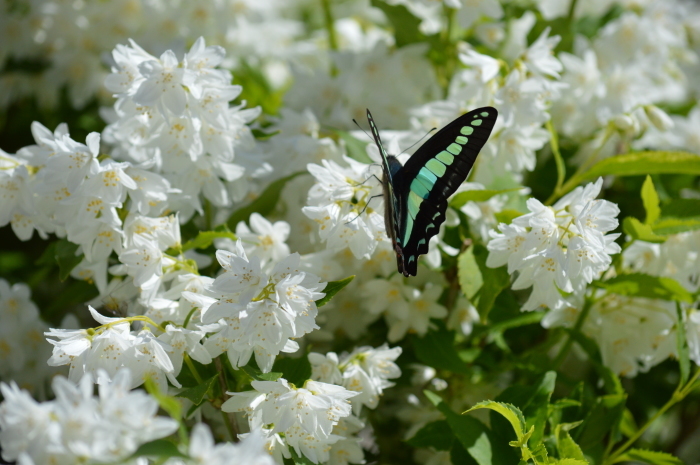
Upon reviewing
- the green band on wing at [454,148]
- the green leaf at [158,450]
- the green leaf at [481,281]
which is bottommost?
the green leaf at [481,281]

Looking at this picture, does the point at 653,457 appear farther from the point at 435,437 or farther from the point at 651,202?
the point at 651,202

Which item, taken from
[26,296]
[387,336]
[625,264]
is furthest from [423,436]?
[26,296]

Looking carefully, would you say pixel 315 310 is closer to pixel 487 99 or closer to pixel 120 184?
pixel 120 184

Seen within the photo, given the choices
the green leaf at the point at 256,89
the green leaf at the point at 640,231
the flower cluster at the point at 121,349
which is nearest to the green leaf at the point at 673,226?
the green leaf at the point at 640,231

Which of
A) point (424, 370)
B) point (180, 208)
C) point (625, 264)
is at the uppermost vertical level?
point (180, 208)

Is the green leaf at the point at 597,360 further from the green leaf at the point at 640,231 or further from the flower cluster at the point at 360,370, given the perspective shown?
the flower cluster at the point at 360,370

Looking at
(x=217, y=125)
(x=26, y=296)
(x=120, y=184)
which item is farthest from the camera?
(x=26, y=296)
